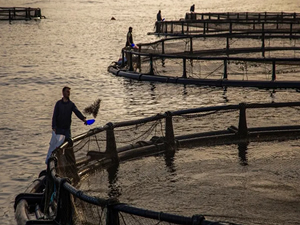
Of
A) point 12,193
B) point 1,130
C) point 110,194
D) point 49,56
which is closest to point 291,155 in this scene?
point 110,194

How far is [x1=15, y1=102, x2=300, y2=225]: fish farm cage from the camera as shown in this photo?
10.9 m

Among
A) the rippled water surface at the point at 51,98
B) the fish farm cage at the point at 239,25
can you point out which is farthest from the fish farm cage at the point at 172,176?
the fish farm cage at the point at 239,25

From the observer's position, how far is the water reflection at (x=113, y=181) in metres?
14.0

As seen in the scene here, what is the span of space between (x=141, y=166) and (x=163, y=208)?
10.8 feet

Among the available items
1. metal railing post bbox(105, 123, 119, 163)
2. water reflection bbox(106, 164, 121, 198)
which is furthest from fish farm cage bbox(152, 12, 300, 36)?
water reflection bbox(106, 164, 121, 198)

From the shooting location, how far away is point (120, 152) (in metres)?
16.4

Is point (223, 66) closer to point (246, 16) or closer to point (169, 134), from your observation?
point (169, 134)

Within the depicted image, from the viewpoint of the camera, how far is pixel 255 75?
3266 cm

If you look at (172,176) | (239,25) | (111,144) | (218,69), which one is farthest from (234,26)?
(172,176)

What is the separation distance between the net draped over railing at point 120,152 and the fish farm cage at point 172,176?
Answer: 0.02m

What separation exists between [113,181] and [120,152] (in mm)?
1671

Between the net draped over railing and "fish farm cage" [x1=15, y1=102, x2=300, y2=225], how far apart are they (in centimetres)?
2

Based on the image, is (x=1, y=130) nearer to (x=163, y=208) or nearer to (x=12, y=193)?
(x=12, y=193)

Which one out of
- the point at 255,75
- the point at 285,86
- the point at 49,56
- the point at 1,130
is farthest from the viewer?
the point at 49,56
